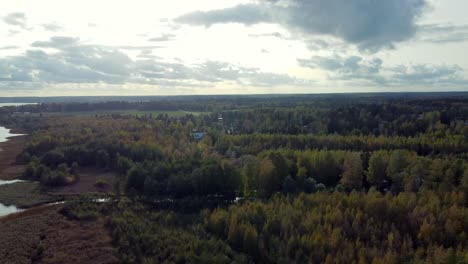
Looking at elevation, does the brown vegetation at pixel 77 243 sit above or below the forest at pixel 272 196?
below

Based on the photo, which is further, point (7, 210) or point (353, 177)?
point (353, 177)

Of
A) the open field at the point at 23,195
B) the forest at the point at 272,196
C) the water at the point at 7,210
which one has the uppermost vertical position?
the forest at the point at 272,196

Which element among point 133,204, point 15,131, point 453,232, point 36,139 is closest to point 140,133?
point 36,139

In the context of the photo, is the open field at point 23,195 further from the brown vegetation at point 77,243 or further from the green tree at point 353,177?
the green tree at point 353,177

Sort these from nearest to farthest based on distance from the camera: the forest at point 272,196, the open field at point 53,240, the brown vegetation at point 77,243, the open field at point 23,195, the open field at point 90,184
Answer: the forest at point 272,196, the brown vegetation at point 77,243, the open field at point 53,240, the open field at point 23,195, the open field at point 90,184

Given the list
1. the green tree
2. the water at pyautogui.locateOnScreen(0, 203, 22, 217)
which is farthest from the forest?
the water at pyautogui.locateOnScreen(0, 203, 22, 217)

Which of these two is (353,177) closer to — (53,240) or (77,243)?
(77,243)

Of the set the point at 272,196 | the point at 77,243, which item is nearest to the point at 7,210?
the point at 77,243

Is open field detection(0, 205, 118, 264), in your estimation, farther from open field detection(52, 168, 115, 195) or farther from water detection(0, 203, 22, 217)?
open field detection(52, 168, 115, 195)

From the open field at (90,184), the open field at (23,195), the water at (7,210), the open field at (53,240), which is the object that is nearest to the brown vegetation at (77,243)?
the open field at (53,240)
